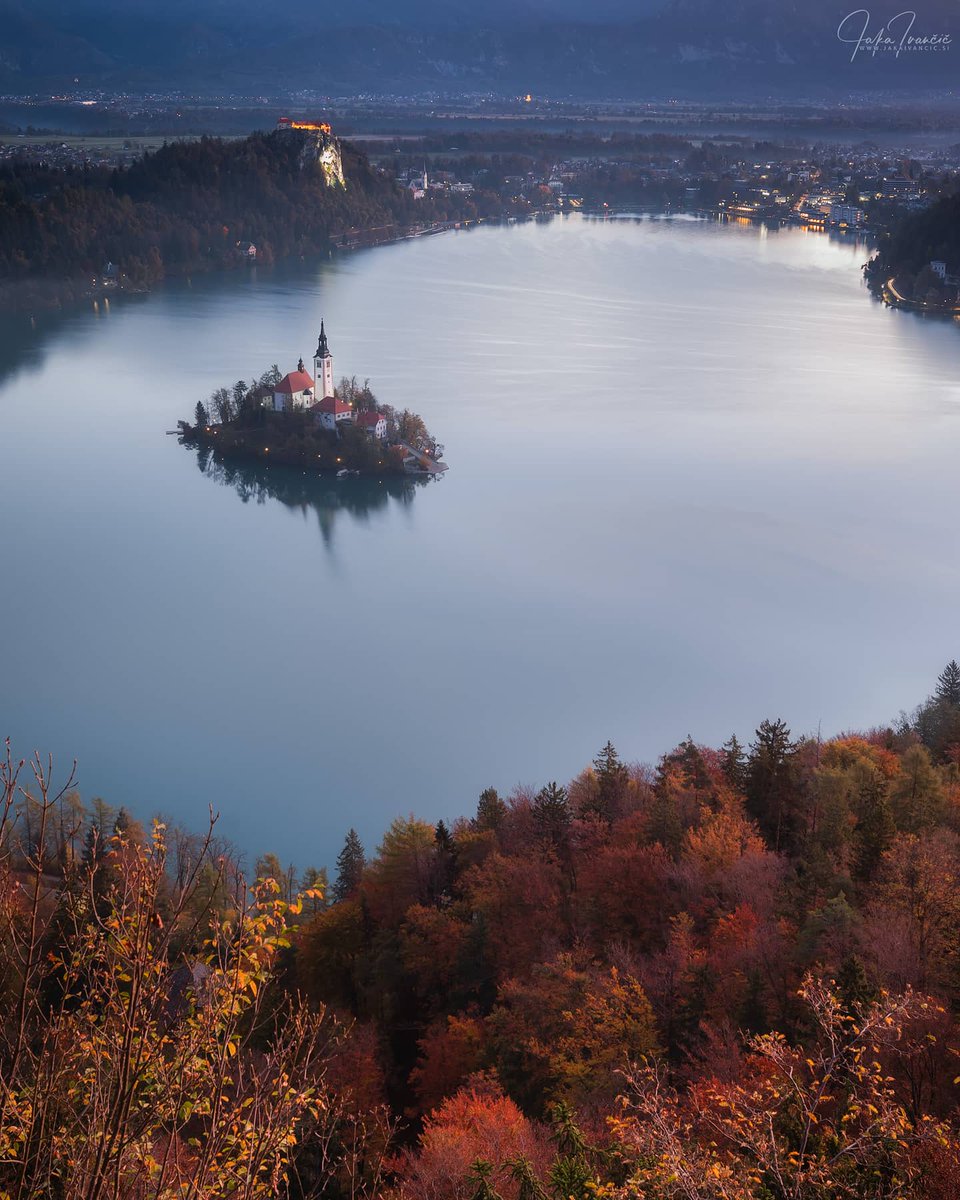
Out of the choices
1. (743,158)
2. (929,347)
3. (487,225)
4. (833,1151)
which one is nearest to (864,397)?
(929,347)

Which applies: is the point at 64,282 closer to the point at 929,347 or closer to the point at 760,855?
the point at 929,347

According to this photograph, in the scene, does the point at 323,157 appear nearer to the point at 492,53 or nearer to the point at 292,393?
the point at 292,393

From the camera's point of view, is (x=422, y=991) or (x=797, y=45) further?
(x=797, y=45)

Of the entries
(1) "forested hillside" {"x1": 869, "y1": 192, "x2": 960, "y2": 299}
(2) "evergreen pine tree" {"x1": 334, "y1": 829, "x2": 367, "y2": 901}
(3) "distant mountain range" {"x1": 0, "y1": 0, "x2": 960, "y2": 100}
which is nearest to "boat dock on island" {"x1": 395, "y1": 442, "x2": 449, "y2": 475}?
(2) "evergreen pine tree" {"x1": 334, "y1": 829, "x2": 367, "y2": 901}

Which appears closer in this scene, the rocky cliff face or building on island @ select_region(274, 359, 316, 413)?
building on island @ select_region(274, 359, 316, 413)
